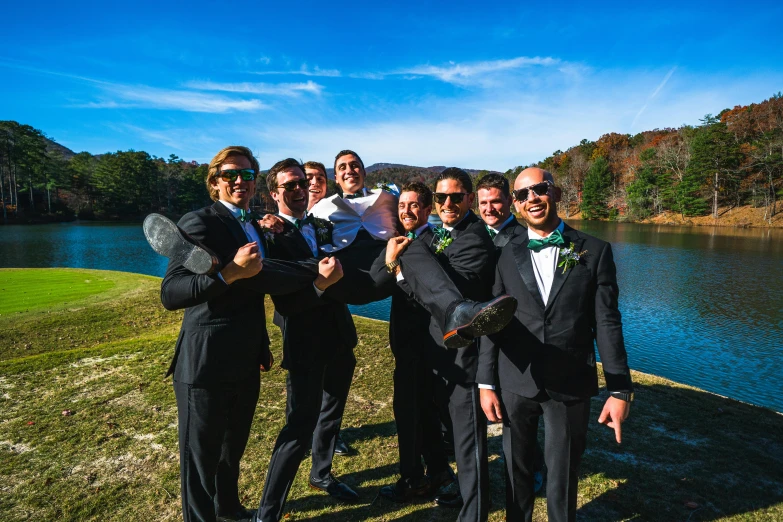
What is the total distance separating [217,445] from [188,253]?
1.36 m

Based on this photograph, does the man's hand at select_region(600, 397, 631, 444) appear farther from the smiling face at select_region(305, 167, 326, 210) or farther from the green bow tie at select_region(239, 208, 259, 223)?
the smiling face at select_region(305, 167, 326, 210)

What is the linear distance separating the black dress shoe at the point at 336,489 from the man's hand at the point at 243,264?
2.14 m

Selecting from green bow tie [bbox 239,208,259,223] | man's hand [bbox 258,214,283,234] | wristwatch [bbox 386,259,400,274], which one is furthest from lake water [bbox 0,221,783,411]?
green bow tie [bbox 239,208,259,223]

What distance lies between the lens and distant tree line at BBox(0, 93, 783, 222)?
171ft

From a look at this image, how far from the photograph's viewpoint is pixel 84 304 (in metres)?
11.3

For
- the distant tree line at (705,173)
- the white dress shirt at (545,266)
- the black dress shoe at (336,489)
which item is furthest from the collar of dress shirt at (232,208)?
the distant tree line at (705,173)

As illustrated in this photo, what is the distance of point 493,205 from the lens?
4008 millimetres

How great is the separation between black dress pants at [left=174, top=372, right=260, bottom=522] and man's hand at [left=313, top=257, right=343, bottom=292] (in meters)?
0.78

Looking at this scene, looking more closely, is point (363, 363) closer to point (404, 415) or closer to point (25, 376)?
point (404, 415)

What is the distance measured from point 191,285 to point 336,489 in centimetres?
224

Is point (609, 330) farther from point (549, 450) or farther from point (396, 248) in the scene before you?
point (396, 248)

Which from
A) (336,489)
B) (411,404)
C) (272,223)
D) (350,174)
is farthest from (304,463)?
(350,174)

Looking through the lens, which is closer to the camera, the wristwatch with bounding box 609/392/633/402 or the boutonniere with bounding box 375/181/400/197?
the wristwatch with bounding box 609/392/633/402

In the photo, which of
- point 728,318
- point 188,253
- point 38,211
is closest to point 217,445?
point 188,253
